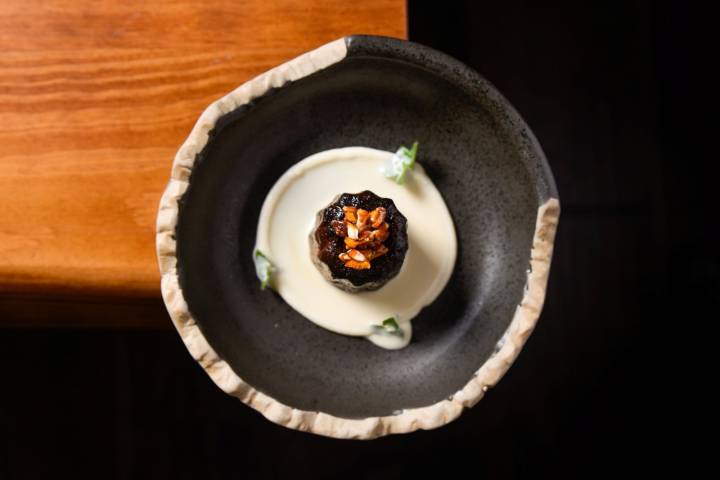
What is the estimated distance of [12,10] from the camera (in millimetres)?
1163

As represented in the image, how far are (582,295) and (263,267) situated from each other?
45.7 inches

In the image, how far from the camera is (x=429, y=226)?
123 cm

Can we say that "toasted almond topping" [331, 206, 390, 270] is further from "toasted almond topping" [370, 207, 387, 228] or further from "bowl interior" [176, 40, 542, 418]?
"bowl interior" [176, 40, 542, 418]

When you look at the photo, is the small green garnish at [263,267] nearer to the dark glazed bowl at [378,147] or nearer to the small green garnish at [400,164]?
the dark glazed bowl at [378,147]

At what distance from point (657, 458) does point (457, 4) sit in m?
1.43

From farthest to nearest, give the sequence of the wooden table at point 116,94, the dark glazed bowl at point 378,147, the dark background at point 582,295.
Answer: the dark background at point 582,295 < the wooden table at point 116,94 < the dark glazed bowl at point 378,147

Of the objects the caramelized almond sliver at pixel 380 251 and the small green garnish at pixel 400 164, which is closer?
the caramelized almond sliver at pixel 380 251

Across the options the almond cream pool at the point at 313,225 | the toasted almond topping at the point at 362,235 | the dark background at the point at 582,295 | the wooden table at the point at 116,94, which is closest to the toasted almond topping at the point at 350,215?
the toasted almond topping at the point at 362,235

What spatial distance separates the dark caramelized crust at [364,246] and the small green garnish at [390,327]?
89 mm

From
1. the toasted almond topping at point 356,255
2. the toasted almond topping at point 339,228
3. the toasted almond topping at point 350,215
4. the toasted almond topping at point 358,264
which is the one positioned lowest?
the toasted almond topping at point 358,264

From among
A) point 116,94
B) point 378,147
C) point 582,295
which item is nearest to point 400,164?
point 378,147


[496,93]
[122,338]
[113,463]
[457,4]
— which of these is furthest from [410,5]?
[113,463]

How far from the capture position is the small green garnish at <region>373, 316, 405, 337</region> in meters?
1.19

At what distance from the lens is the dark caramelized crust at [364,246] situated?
1.10 metres
